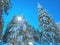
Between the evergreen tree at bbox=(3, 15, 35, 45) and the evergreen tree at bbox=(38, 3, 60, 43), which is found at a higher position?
the evergreen tree at bbox=(38, 3, 60, 43)

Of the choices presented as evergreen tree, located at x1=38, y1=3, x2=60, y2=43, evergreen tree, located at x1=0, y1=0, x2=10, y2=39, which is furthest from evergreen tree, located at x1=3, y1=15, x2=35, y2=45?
evergreen tree, located at x1=38, y1=3, x2=60, y2=43

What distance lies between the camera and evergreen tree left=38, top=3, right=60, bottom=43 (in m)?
27.4

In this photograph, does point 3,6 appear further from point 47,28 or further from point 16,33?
point 47,28

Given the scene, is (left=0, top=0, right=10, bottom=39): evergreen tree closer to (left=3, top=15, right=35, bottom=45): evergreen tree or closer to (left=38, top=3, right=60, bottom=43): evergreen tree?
(left=3, top=15, right=35, bottom=45): evergreen tree

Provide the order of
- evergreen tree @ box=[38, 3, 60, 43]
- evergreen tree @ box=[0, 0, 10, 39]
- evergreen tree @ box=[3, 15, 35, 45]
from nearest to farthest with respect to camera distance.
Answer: evergreen tree @ box=[0, 0, 10, 39]
evergreen tree @ box=[3, 15, 35, 45]
evergreen tree @ box=[38, 3, 60, 43]

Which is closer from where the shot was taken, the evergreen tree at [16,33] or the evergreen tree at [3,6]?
the evergreen tree at [3,6]

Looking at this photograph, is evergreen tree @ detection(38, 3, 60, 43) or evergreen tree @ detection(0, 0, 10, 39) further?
evergreen tree @ detection(38, 3, 60, 43)

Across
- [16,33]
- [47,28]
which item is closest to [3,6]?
[16,33]

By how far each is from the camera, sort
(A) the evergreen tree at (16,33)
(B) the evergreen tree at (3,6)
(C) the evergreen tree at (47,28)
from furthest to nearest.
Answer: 1. (C) the evergreen tree at (47,28)
2. (A) the evergreen tree at (16,33)
3. (B) the evergreen tree at (3,6)

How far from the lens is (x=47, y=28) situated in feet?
92.6

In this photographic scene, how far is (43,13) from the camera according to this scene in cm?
3031

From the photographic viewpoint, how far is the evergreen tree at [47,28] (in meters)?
27.4

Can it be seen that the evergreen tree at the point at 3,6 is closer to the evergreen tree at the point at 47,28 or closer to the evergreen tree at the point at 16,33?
the evergreen tree at the point at 16,33

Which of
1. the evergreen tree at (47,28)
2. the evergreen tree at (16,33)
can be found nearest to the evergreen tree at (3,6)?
the evergreen tree at (16,33)
